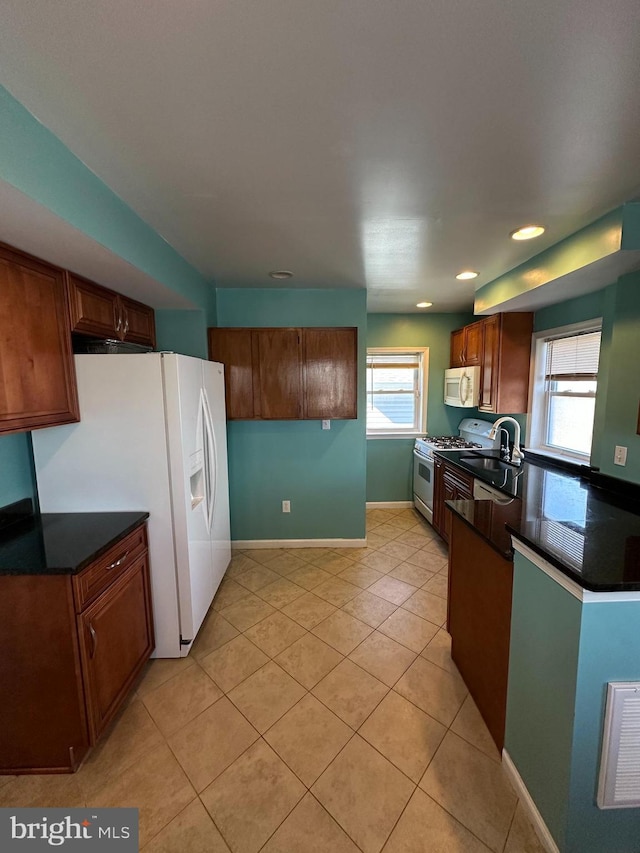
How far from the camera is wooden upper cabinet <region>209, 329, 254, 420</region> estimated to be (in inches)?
118

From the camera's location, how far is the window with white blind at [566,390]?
2643mm

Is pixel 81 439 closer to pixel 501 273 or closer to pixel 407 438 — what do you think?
pixel 501 273

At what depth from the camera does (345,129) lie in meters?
1.19

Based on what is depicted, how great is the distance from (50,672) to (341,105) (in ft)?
7.74

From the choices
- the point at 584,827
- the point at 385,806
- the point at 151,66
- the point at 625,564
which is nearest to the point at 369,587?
the point at 385,806

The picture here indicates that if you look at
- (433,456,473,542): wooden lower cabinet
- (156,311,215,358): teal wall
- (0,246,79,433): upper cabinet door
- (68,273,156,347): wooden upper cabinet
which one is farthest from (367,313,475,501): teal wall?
(0,246,79,433): upper cabinet door

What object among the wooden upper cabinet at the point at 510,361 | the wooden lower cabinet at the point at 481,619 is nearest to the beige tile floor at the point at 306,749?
the wooden lower cabinet at the point at 481,619

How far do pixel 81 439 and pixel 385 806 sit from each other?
2.17m

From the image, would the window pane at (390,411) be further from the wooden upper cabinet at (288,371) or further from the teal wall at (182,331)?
the teal wall at (182,331)

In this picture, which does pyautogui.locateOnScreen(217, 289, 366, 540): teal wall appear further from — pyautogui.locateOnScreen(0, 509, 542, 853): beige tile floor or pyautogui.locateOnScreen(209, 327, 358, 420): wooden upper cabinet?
pyautogui.locateOnScreen(0, 509, 542, 853): beige tile floor

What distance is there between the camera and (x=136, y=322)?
246 centimetres

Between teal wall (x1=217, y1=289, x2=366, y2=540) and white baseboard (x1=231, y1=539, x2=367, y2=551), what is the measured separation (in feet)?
0.14

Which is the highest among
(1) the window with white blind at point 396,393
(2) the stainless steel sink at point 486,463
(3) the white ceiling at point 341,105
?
(3) the white ceiling at point 341,105

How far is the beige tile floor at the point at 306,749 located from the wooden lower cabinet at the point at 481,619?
129 millimetres
